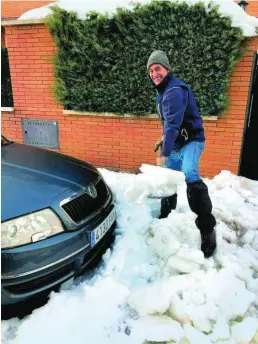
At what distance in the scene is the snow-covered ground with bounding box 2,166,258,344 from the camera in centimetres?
209

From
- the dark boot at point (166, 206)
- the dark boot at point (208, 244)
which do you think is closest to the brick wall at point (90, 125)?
the dark boot at point (166, 206)

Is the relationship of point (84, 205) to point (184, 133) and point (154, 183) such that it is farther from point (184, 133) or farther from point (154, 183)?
point (184, 133)

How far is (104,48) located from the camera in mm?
4496

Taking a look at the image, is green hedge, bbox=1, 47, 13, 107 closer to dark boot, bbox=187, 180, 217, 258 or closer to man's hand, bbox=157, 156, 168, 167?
man's hand, bbox=157, 156, 168, 167

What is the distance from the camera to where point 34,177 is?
2420 millimetres

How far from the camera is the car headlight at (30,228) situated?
2012mm

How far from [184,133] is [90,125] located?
99.6 inches

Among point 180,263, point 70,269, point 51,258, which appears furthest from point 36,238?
point 180,263

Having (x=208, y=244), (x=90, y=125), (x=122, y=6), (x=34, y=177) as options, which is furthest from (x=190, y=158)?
(x=122, y=6)

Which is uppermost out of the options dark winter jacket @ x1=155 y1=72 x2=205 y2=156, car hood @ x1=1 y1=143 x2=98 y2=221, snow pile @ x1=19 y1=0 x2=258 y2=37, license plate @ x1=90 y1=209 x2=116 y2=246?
snow pile @ x1=19 y1=0 x2=258 y2=37

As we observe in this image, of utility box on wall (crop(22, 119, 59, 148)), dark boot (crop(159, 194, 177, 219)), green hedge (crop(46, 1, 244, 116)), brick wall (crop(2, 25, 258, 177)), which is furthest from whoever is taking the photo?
utility box on wall (crop(22, 119, 59, 148))

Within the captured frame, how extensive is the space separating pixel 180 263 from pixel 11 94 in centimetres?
430

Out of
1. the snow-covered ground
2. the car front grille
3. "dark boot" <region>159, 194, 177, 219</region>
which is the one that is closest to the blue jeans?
the snow-covered ground

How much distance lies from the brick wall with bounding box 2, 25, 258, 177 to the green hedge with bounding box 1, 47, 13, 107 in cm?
23
